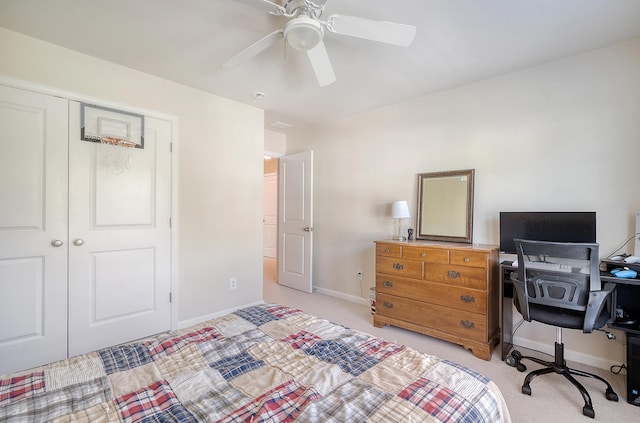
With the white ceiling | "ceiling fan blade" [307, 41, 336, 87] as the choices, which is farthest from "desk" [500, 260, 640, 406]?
"ceiling fan blade" [307, 41, 336, 87]

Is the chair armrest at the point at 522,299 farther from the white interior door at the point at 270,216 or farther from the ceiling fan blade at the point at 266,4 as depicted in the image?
the white interior door at the point at 270,216

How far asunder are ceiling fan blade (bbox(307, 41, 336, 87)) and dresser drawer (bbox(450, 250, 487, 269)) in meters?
1.82

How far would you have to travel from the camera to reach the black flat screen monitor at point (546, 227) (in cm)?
225

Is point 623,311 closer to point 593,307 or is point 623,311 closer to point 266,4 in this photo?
point 593,307

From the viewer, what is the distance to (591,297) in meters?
1.85

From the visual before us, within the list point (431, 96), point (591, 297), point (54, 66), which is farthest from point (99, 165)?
point (591, 297)

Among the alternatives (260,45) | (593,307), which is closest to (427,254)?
(593,307)

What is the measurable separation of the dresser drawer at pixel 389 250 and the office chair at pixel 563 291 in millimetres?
1027

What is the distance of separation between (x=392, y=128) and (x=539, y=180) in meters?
1.63

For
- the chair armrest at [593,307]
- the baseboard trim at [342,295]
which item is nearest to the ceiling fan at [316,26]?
the chair armrest at [593,307]

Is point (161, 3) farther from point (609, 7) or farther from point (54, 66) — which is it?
point (609, 7)

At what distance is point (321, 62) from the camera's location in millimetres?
1994

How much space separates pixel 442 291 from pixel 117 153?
3.19m

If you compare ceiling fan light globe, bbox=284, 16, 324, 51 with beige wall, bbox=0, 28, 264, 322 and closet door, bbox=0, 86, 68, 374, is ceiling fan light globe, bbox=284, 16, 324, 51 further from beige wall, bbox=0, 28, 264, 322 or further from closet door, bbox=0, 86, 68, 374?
closet door, bbox=0, 86, 68, 374
